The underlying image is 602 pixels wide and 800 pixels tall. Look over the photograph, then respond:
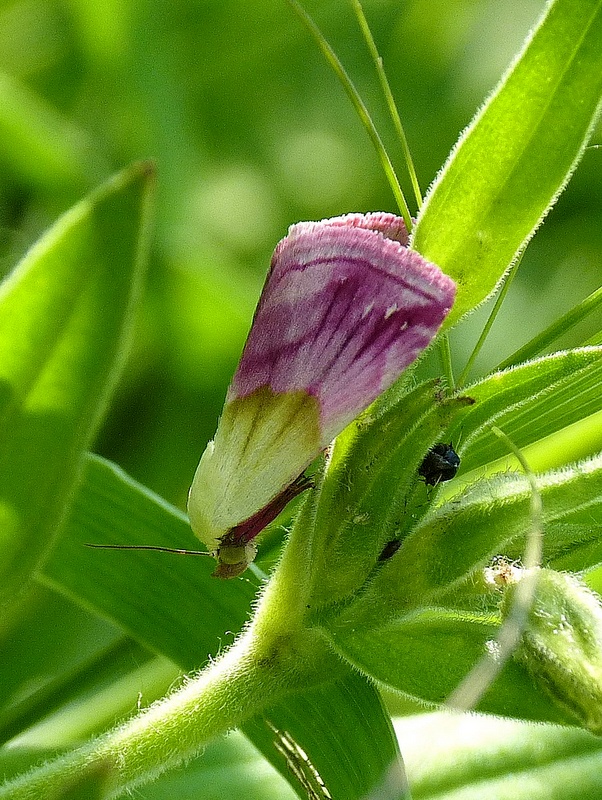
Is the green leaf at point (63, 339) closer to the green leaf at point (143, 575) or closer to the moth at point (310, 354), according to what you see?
the moth at point (310, 354)

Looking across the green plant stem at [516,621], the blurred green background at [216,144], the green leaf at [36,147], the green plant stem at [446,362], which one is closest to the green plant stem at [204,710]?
the green plant stem at [516,621]

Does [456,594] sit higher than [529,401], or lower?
lower

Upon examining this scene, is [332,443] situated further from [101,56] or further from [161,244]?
[101,56]

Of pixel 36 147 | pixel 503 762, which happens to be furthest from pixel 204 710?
pixel 36 147

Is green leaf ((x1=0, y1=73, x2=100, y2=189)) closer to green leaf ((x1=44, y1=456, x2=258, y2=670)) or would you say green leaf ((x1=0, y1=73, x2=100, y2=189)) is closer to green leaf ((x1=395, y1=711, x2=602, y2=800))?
green leaf ((x1=44, y1=456, x2=258, y2=670))

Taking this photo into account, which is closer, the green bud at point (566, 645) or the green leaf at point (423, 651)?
the green bud at point (566, 645)

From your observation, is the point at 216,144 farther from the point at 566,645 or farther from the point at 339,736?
the point at 566,645
